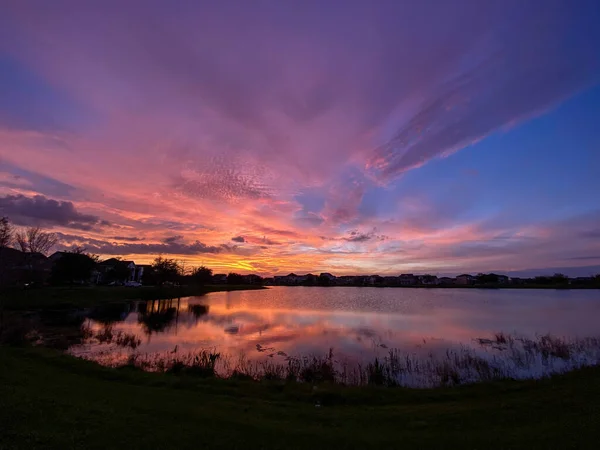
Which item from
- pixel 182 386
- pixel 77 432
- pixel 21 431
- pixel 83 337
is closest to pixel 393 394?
pixel 182 386

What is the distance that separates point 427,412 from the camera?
12133 millimetres

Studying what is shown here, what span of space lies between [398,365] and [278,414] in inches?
510

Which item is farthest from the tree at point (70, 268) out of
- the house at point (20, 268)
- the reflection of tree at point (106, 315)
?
the reflection of tree at point (106, 315)

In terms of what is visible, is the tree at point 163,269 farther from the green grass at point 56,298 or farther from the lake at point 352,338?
the lake at point 352,338

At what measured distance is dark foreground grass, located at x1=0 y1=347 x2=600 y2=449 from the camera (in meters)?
8.49

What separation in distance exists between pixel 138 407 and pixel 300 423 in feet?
→ 16.9

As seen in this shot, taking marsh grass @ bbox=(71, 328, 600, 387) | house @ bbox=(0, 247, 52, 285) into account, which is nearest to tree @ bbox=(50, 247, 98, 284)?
house @ bbox=(0, 247, 52, 285)

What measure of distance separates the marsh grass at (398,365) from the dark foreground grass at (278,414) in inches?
131

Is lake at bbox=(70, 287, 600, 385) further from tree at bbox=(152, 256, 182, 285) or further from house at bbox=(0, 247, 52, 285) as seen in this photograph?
tree at bbox=(152, 256, 182, 285)

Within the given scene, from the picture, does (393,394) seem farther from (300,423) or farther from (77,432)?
(77,432)

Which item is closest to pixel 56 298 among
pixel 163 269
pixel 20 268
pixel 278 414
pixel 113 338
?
pixel 20 268

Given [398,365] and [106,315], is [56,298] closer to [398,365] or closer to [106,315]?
[106,315]

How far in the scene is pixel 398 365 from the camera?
22.2m

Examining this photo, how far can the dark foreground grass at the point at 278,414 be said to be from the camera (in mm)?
8492
